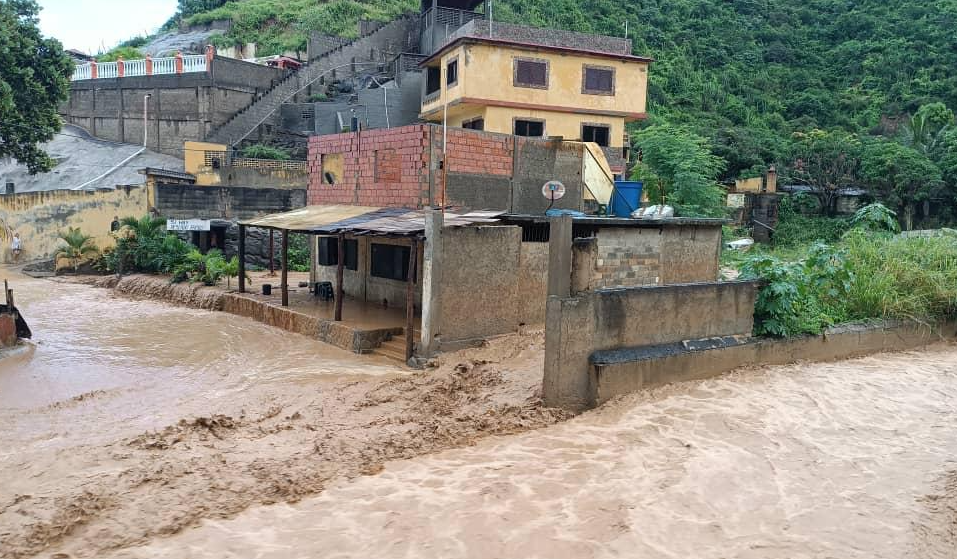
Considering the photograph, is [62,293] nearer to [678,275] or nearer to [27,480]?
[27,480]

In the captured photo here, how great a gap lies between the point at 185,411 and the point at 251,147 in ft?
75.0

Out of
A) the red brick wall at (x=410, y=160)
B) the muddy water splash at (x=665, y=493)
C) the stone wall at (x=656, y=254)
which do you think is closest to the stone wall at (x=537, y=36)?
the red brick wall at (x=410, y=160)

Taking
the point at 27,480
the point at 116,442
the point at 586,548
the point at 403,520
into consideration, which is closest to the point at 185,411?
the point at 116,442

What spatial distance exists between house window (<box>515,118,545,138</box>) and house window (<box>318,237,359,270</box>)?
1001 centimetres

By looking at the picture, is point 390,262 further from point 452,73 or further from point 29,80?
point 29,80

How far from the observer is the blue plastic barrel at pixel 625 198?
48.1ft

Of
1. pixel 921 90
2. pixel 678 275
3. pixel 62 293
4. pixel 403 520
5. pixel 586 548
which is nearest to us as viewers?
pixel 586 548

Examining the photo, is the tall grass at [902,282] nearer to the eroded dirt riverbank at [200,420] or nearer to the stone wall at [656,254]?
the stone wall at [656,254]

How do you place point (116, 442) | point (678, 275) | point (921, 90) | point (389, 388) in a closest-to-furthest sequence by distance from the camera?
point (116, 442) → point (389, 388) → point (678, 275) → point (921, 90)

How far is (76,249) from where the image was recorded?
22703 millimetres

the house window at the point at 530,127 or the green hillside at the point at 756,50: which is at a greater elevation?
the green hillside at the point at 756,50

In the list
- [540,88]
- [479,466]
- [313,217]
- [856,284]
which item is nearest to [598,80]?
[540,88]

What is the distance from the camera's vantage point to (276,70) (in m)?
34.4

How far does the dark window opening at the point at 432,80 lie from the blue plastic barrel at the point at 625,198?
14.0m
